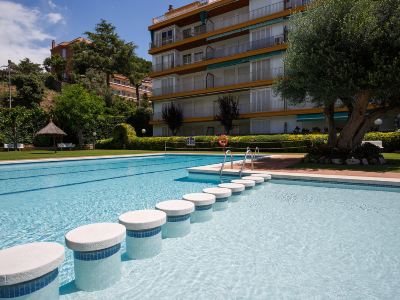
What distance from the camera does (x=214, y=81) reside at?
31328mm

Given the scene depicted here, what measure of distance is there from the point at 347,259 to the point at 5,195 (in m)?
9.07

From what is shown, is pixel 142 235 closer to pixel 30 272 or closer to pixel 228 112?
pixel 30 272

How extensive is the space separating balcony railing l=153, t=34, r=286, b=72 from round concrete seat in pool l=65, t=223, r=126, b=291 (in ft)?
87.3

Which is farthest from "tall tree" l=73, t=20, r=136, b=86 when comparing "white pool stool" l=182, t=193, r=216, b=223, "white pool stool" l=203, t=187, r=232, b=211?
"white pool stool" l=182, t=193, r=216, b=223

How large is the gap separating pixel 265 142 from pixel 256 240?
17437 millimetres

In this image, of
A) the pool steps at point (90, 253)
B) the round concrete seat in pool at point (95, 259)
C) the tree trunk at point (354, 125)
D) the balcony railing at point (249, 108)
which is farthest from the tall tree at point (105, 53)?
the round concrete seat in pool at point (95, 259)

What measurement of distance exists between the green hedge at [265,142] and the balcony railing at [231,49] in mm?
10546

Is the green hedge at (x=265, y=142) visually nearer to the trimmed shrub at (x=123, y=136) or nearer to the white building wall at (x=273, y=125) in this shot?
the trimmed shrub at (x=123, y=136)

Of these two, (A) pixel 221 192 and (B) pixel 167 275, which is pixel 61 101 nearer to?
(A) pixel 221 192

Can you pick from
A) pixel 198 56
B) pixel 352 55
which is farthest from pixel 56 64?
pixel 352 55

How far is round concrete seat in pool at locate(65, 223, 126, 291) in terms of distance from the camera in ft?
9.37

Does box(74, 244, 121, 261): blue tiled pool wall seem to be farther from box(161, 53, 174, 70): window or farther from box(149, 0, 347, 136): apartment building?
box(161, 53, 174, 70): window

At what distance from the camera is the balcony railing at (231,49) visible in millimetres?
26328

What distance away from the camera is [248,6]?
29.0 metres
